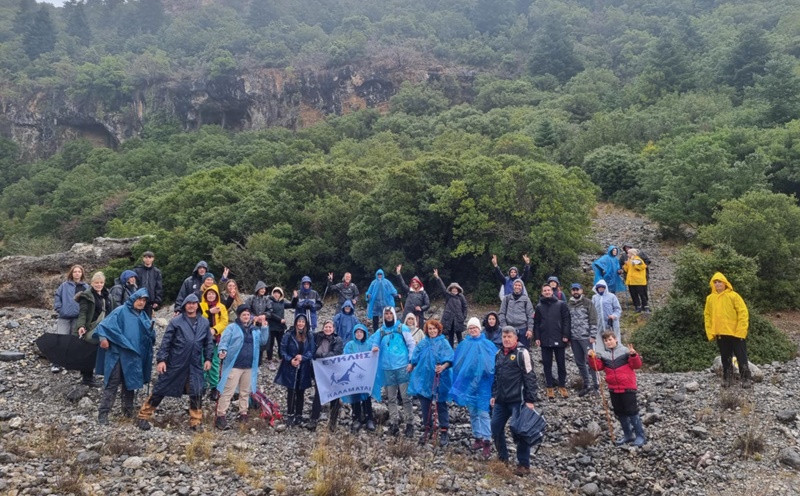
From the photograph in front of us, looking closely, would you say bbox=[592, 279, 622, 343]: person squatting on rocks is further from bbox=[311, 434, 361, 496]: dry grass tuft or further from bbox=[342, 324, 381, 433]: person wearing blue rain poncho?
bbox=[311, 434, 361, 496]: dry grass tuft

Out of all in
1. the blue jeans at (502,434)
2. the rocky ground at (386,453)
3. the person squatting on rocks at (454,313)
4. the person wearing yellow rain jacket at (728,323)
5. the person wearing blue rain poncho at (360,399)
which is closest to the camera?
the rocky ground at (386,453)

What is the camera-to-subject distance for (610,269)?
42.7 ft

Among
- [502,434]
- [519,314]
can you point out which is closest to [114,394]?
[502,434]

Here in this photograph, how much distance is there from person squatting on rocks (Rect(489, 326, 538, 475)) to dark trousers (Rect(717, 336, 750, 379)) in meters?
Result: 3.88

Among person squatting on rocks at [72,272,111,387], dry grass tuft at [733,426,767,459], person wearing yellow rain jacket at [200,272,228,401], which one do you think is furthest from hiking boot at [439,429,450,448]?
person squatting on rocks at [72,272,111,387]

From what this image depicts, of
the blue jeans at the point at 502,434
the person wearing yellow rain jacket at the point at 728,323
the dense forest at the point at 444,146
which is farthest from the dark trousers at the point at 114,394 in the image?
the dense forest at the point at 444,146

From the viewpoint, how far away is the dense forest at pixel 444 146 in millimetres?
Answer: 18859

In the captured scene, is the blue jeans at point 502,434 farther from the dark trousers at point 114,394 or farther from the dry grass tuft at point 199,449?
the dark trousers at point 114,394

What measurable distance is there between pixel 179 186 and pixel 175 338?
24.6 meters

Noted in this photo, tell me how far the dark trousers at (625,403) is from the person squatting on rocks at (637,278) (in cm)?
662

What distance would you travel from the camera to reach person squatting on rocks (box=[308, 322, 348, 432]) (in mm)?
7926

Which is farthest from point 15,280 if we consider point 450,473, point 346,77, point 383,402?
point 346,77

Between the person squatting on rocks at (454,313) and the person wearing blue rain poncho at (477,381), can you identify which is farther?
the person squatting on rocks at (454,313)

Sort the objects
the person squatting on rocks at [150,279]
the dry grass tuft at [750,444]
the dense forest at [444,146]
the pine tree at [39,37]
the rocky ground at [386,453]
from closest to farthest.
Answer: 1. the rocky ground at [386,453]
2. the dry grass tuft at [750,444]
3. the person squatting on rocks at [150,279]
4. the dense forest at [444,146]
5. the pine tree at [39,37]
